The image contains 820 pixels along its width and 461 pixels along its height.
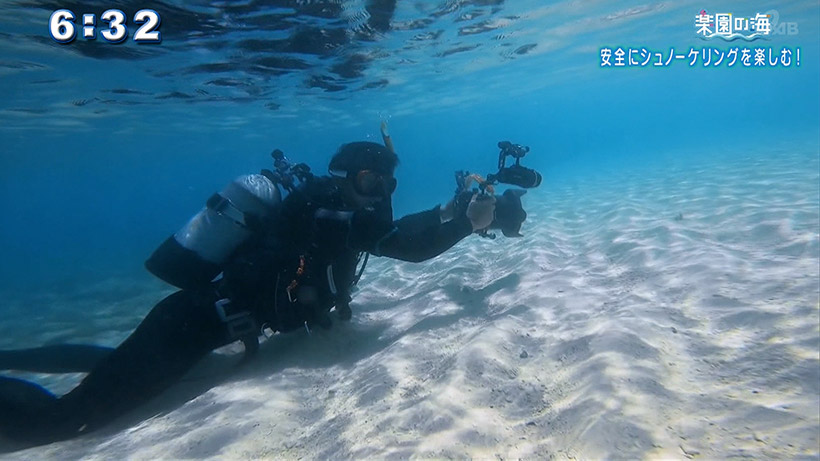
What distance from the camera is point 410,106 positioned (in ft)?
110

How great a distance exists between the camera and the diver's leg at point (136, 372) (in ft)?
14.0

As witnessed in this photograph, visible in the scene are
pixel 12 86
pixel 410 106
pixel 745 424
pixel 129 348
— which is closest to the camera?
pixel 745 424

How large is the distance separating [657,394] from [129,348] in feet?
16.4

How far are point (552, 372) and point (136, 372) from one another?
421 centimetres

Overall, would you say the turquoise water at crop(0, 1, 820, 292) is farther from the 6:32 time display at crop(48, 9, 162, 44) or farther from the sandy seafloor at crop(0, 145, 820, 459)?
the sandy seafloor at crop(0, 145, 820, 459)

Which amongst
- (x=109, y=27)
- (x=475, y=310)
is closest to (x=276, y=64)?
(x=109, y=27)

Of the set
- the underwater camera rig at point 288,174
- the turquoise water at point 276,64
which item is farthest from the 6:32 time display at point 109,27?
Answer: the underwater camera rig at point 288,174

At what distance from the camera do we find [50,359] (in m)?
5.64

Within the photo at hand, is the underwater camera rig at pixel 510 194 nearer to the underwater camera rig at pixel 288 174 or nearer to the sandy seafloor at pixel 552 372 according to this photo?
the sandy seafloor at pixel 552 372

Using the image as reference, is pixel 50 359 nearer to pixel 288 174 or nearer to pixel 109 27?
pixel 288 174

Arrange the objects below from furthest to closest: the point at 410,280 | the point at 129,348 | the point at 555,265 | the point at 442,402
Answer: the point at 410,280, the point at 555,265, the point at 129,348, the point at 442,402

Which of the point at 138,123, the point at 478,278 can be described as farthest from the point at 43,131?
the point at 478,278

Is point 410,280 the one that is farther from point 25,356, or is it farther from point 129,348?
point 25,356

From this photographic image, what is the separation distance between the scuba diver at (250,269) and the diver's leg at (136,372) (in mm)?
10
